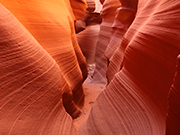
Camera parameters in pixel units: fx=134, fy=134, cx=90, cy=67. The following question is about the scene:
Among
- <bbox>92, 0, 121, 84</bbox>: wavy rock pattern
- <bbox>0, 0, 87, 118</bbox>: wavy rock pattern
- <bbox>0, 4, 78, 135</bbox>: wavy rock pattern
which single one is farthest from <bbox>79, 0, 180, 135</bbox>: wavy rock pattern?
<bbox>92, 0, 121, 84</bbox>: wavy rock pattern

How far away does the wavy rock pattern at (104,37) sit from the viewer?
4.90 metres

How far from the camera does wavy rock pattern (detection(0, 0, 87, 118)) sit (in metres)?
2.19

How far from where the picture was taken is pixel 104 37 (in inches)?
222

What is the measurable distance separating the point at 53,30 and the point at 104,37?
11.1ft

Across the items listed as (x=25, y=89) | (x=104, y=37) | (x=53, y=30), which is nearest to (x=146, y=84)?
(x=25, y=89)

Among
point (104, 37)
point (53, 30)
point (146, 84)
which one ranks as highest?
point (53, 30)

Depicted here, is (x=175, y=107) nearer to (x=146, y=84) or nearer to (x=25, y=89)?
(x=146, y=84)

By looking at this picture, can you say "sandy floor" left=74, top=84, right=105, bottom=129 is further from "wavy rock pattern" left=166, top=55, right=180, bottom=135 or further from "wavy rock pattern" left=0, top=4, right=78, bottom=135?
"wavy rock pattern" left=166, top=55, right=180, bottom=135

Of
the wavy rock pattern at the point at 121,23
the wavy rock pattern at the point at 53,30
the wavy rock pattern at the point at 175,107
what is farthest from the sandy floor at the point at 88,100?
the wavy rock pattern at the point at 175,107

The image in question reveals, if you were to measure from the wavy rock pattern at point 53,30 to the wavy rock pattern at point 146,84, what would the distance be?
801mm

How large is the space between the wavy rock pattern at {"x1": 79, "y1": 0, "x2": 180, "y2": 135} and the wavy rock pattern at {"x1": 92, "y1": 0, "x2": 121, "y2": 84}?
125 inches

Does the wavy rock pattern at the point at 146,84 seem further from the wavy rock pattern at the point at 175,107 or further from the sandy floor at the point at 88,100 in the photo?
the sandy floor at the point at 88,100

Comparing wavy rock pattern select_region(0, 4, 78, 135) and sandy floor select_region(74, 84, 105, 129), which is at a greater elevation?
wavy rock pattern select_region(0, 4, 78, 135)

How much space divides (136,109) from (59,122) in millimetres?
903
